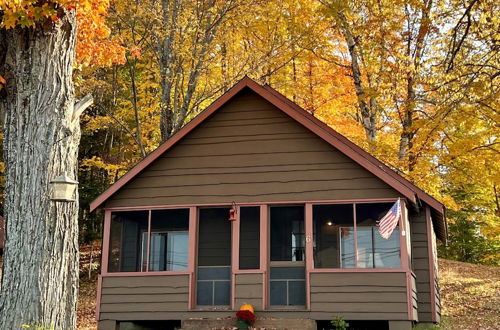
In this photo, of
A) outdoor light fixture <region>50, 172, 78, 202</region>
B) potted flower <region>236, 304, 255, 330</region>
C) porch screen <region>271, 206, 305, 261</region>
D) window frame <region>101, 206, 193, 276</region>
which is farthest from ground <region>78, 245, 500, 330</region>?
outdoor light fixture <region>50, 172, 78, 202</region>

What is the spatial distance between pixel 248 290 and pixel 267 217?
5.95ft

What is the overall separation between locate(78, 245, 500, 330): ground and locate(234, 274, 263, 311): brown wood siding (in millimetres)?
4796

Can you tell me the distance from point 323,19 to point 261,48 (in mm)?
2866

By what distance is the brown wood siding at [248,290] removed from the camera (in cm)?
1442

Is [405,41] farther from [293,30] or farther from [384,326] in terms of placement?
[384,326]

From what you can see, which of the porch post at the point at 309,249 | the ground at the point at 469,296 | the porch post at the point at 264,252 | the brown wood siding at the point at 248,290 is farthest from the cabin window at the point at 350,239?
the ground at the point at 469,296

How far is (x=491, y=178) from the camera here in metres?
21.0

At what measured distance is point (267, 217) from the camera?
588 inches

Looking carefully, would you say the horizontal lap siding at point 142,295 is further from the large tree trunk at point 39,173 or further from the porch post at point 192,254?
the large tree trunk at point 39,173

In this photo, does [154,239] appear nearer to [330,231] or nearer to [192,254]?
[192,254]

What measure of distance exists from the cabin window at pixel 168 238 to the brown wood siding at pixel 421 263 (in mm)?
6096

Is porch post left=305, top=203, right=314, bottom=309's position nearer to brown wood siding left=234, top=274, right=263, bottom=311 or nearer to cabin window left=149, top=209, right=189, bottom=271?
brown wood siding left=234, top=274, right=263, bottom=311

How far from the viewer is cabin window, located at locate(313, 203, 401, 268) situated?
15.9 meters

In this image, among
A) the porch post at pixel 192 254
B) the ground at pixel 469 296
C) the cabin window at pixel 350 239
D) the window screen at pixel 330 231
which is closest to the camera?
the porch post at pixel 192 254
